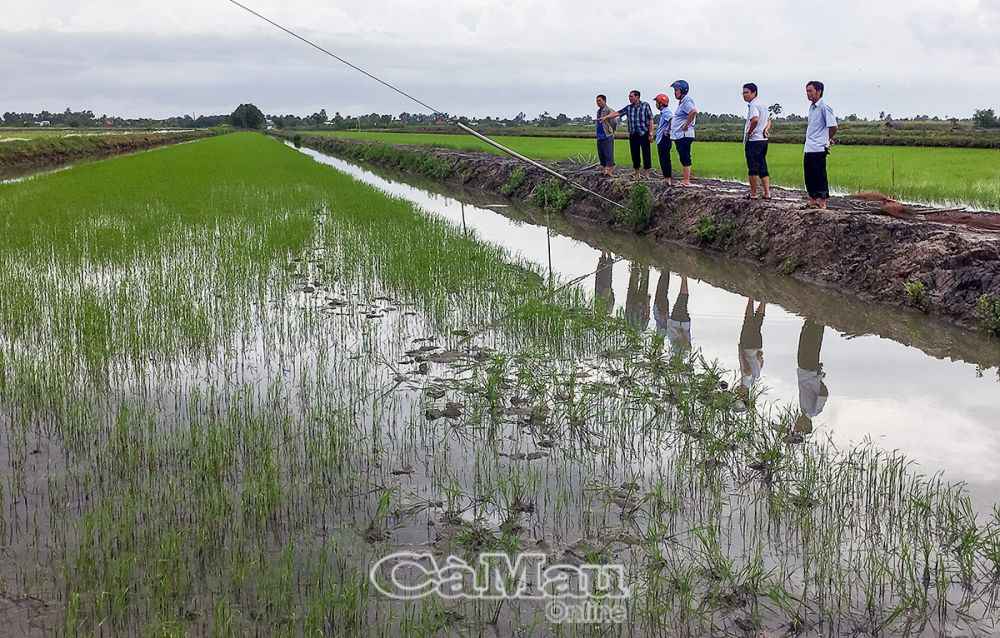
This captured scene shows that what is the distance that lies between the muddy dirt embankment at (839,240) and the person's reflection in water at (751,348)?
4.05 ft

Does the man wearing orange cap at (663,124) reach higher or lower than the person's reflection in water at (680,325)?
higher

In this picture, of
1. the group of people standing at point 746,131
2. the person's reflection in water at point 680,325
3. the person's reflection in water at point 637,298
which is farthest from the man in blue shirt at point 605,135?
Answer: the person's reflection in water at point 680,325

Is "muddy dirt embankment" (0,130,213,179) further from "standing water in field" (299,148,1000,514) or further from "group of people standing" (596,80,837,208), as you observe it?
"standing water in field" (299,148,1000,514)

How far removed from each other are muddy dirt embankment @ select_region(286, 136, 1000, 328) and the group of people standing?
1.03 ft

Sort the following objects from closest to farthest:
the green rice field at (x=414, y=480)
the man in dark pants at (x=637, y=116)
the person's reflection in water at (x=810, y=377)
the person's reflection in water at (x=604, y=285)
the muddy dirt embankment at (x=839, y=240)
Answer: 1. the green rice field at (x=414, y=480)
2. the person's reflection in water at (x=810, y=377)
3. the muddy dirt embankment at (x=839, y=240)
4. the person's reflection in water at (x=604, y=285)
5. the man in dark pants at (x=637, y=116)

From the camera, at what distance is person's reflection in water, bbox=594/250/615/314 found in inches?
286

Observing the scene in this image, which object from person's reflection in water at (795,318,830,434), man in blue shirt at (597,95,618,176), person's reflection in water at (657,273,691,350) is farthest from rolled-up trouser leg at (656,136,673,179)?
person's reflection in water at (795,318,830,434)

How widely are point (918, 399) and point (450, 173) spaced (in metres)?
19.8

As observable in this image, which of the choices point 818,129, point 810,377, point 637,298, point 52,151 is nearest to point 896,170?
point 818,129

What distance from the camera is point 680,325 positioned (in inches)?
277

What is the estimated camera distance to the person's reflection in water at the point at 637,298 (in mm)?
7109

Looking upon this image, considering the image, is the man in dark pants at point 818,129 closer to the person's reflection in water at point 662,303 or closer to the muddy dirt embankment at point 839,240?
the muddy dirt embankment at point 839,240

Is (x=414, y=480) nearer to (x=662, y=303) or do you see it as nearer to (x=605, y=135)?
(x=662, y=303)

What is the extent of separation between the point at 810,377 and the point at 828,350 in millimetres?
842
